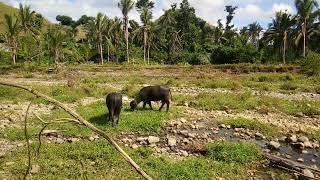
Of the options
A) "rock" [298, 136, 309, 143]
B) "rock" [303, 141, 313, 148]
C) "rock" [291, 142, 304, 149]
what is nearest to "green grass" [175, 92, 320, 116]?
"rock" [298, 136, 309, 143]

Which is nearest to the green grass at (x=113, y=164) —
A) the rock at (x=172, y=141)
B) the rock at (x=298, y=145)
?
the rock at (x=172, y=141)

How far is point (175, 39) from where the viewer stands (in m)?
64.8

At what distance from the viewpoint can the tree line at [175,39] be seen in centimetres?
5303

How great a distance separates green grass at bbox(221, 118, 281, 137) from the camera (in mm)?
13369

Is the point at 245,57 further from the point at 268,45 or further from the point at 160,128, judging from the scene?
the point at 160,128

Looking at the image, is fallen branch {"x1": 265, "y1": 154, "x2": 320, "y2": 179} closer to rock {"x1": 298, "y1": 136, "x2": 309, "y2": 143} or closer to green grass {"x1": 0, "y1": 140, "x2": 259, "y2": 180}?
green grass {"x1": 0, "y1": 140, "x2": 259, "y2": 180}

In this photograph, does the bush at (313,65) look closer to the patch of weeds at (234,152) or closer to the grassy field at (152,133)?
the grassy field at (152,133)

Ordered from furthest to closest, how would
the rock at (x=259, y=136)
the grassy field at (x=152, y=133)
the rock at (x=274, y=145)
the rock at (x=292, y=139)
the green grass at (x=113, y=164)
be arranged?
the rock at (x=259, y=136), the rock at (x=292, y=139), the rock at (x=274, y=145), the grassy field at (x=152, y=133), the green grass at (x=113, y=164)

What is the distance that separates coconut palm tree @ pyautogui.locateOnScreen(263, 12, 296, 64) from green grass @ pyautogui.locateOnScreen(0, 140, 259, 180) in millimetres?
44599

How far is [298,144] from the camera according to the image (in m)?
12.2

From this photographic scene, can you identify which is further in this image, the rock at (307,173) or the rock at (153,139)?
the rock at (153,139)

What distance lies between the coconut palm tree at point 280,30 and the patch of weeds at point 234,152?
143 ft

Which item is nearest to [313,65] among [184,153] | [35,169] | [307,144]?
[307,144]

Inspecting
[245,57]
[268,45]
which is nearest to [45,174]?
[245,57]
